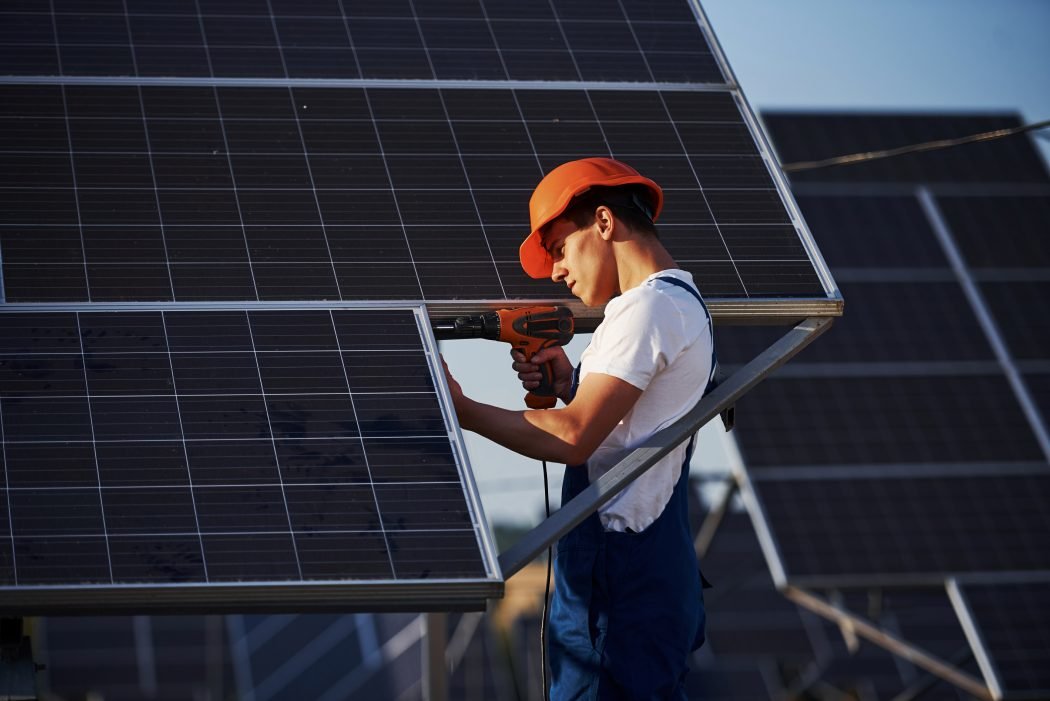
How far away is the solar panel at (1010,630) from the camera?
1216 centimetres

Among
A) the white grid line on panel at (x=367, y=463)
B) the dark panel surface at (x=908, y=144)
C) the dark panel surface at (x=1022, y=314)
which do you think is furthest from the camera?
the dark panel surface at (x=908, y=144)

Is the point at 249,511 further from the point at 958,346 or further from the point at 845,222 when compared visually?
the point at 845,222

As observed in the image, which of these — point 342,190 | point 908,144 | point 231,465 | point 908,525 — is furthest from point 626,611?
point 908,144

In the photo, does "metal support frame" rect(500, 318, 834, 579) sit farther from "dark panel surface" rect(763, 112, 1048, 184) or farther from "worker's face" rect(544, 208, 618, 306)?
"dark panel surface" rect(763, 112, 1048, 184)

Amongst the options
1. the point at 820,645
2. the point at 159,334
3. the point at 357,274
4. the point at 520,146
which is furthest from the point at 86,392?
the point at 820,645

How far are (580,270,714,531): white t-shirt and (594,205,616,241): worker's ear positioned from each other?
193 millimetres

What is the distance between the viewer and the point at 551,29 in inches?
244

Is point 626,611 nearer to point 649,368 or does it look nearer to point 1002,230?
point 649,368

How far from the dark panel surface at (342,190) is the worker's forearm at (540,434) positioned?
660 mm

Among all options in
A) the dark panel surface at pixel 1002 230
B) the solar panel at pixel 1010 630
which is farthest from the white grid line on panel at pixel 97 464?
the dark panel surface at pixel 1002 230

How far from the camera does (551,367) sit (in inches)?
190

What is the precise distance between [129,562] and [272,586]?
37 cm

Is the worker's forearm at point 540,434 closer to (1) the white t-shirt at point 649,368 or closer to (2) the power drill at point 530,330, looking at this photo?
(1) the white t-shirt at point 649,368

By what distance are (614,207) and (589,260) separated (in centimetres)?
18
